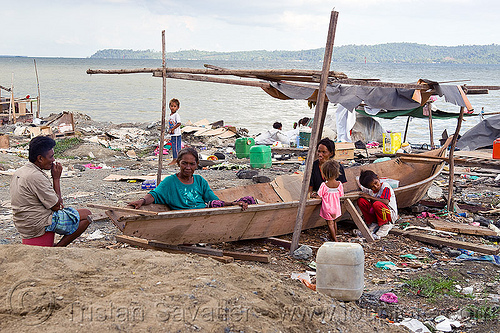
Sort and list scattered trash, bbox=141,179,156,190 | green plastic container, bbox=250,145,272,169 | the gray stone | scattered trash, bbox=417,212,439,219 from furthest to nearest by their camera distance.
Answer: green plastic container, bbox=250,145,272,169
scattered trash, bbox=141,179,156,190
scattered trash, bbox=417,212,439,219
the gray stone

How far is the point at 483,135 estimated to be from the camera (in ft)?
46.8

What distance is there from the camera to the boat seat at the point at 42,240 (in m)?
4.50

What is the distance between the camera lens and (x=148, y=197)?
203 inches

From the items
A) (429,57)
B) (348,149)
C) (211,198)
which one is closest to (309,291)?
(211,198)

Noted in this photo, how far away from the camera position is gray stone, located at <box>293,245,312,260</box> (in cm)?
537

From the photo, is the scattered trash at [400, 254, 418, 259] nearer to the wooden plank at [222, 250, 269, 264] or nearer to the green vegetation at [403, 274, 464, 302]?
the green vegetation at [403, 274, 464, 302]

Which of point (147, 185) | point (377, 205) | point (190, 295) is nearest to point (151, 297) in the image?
point (190, 295)

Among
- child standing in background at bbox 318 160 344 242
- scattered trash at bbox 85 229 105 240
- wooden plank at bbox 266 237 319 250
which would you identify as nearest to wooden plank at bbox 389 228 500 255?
child standing in background at bbox 318 160 344 242

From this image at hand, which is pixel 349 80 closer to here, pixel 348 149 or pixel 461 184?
pixel 461 184

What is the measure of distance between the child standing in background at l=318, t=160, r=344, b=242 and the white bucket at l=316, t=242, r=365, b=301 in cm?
178

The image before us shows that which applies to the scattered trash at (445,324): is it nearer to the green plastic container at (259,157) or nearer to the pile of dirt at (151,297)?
the pile of dirt at (151,297)

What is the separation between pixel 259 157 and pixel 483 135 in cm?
732

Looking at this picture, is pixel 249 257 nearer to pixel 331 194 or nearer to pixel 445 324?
pixel 331 194

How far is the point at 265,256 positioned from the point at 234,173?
5.71 metres
